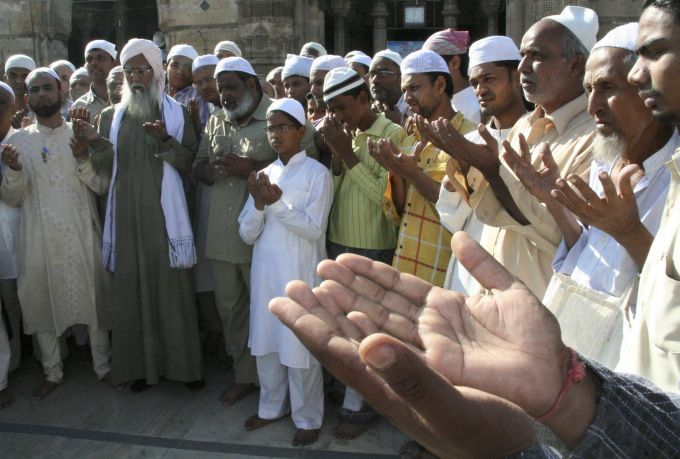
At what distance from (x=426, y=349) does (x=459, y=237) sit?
0.29 metres

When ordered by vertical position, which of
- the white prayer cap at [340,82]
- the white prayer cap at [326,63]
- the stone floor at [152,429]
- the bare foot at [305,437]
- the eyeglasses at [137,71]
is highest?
the white prayer cap at [326,63]

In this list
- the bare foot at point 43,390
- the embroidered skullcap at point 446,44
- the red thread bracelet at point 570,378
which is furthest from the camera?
the embroidered skullcap at point 446,44

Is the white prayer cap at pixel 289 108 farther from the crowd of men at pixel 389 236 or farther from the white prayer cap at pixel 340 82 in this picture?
the white prayer cap at pixel 340 82

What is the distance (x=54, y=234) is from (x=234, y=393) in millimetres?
1525

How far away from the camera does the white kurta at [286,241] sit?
3.37 m

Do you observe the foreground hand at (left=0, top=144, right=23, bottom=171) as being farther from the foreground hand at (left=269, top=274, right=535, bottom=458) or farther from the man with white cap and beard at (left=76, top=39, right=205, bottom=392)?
the foreground hand at (left=269, top=274, right=535, bottom=458)

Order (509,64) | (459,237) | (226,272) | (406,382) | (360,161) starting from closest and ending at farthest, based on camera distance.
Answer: (406,382), (459,237), (509,64), (360,161), (226,272)

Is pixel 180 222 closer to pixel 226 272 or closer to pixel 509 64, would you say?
pixel 226 272

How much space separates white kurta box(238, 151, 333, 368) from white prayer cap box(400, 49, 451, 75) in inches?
27.9

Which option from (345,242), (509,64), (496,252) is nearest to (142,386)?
(345,242)

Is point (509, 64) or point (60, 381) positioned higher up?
point (509, 64)

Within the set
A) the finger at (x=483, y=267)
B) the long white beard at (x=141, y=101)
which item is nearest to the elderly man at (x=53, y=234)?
the long white beard at (x=141, y=101)

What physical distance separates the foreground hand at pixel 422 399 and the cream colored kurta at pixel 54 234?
10.6 ft

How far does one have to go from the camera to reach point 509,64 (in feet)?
9.62
